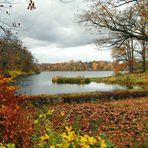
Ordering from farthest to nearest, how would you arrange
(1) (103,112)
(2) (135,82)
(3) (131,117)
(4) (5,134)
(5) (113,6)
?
(2) (135,82), (5) (113,6), (1) (103,112), (3) (131,117), (4) (5,134)

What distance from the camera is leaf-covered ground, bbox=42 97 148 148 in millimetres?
10746

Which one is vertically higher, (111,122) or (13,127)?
(13,127)

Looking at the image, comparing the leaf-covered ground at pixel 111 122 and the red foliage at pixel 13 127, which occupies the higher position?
the red foliage at pixel 13 127

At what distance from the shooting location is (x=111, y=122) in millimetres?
12891

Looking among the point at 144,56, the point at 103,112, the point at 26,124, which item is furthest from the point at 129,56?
the point at 26,124

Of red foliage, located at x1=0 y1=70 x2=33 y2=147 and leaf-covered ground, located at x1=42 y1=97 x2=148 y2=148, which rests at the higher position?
red foliage, located at x1=0 y1=70 x2=33 y2=147

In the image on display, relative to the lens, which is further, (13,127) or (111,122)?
(111,122)

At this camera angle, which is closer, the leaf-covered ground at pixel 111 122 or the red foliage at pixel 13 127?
the red foliage at pixel 13 127

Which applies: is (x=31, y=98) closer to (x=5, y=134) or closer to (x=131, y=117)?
(x=131, y=117)

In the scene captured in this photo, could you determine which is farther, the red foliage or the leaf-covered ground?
the leaf-covered ground

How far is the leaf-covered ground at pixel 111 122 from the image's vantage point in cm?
1075

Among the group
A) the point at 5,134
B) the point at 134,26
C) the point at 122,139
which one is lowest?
the point at 122,139

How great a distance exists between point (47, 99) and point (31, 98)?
844 mm

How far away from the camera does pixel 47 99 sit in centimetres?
1975
